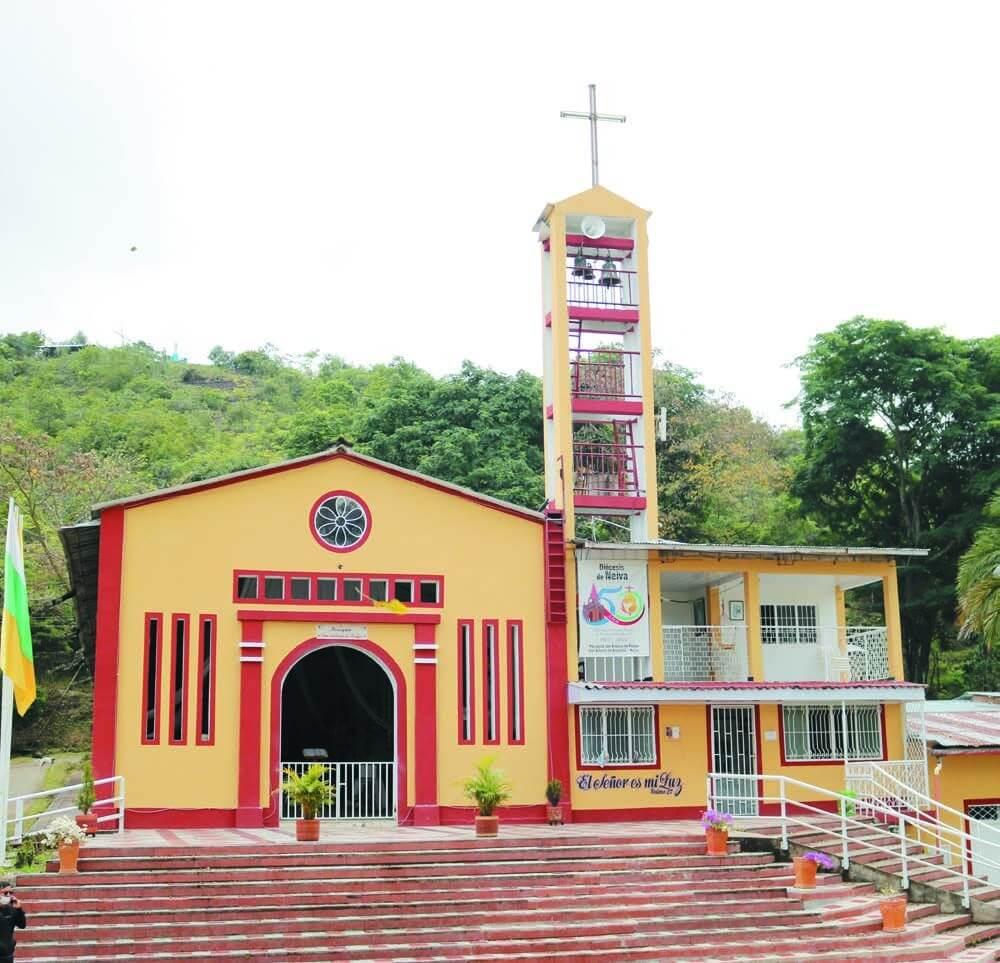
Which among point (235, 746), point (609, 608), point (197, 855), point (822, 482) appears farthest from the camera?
point (822, 482)

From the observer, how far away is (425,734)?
2188cm

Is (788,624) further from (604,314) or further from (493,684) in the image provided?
(604,314)

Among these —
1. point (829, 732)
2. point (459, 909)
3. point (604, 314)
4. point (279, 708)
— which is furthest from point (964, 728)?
point (459, 909)

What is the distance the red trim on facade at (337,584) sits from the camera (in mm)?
21594

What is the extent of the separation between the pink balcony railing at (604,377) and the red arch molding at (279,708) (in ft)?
22.5

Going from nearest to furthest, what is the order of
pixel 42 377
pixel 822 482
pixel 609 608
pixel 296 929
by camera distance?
pixel 296 929 < pixel 609 608 < pixel 822 482 < pixel 42 377

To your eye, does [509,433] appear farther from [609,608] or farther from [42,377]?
[42,377]

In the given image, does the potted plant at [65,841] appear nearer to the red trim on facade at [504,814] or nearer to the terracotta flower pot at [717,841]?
the red trim on facade at [504,814]

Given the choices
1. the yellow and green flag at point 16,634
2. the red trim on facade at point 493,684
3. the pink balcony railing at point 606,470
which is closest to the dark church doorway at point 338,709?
the red trim on facade at point 493,684

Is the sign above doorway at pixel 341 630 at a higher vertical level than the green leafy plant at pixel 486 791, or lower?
higher

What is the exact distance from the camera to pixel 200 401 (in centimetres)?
6556

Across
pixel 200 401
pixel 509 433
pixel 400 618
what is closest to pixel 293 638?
pixel 400 618

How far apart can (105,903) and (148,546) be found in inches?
300

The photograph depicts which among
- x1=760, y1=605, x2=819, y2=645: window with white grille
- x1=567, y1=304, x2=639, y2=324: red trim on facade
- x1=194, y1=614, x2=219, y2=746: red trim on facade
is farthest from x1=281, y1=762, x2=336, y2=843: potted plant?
x1=567, y1=304, x2=639, y2=324: red trim on facade
